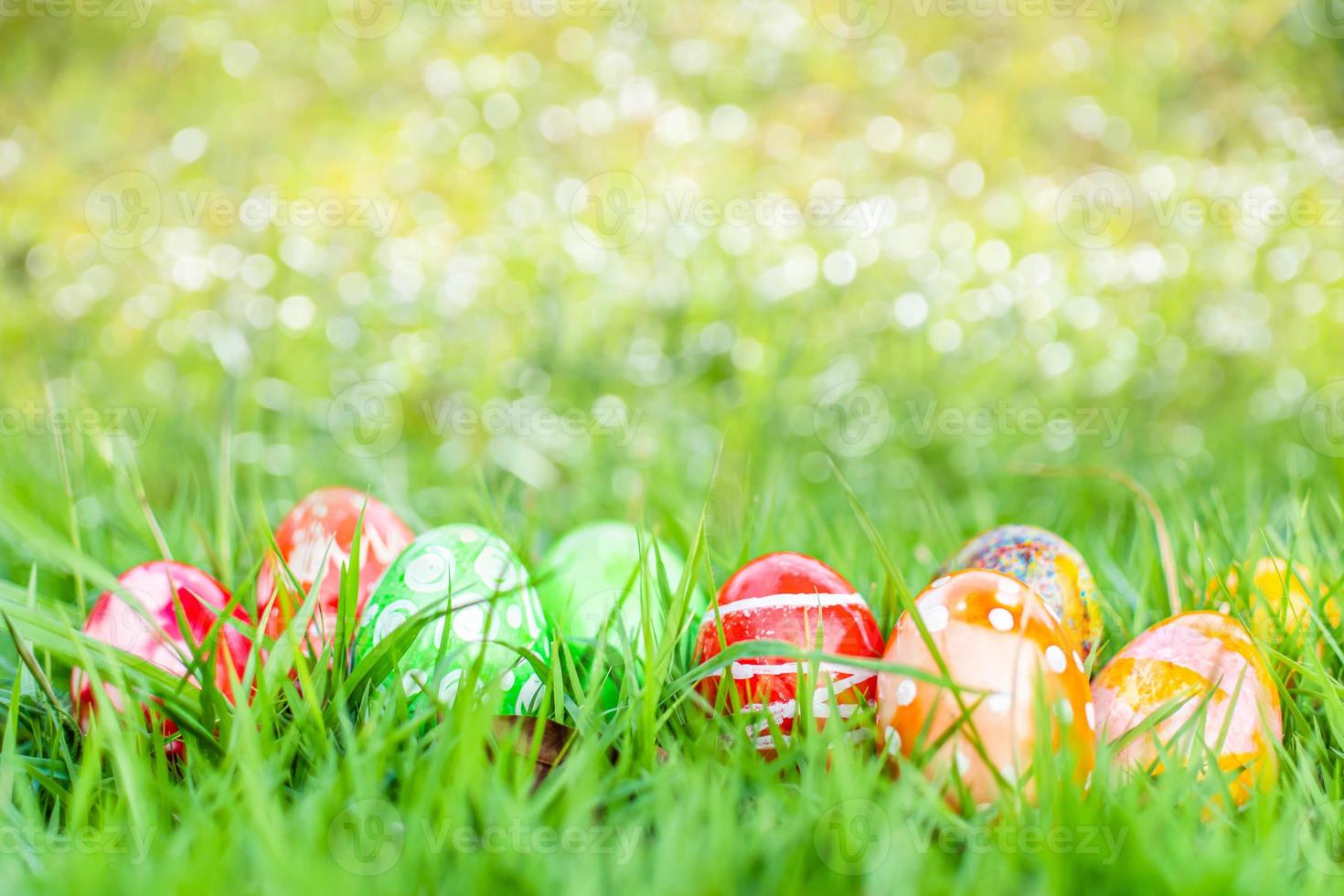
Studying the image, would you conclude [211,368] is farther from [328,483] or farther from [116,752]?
[116,752]

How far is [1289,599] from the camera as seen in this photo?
119 cm

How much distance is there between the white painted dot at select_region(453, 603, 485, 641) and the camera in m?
1.08

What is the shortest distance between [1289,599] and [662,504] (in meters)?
0.92

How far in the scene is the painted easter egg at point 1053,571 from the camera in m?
1.20
